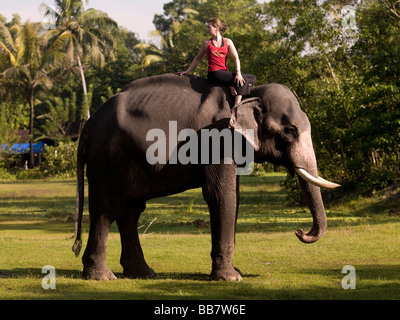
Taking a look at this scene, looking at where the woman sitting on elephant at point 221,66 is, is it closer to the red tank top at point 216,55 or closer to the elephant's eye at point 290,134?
the red tank top at point 216,55

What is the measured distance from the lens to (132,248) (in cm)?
950

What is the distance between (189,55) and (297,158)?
41249 millimetres

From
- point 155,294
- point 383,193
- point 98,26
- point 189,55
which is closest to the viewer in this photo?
point 155,294

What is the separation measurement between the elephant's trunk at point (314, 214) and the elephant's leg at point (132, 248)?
2.14 metres

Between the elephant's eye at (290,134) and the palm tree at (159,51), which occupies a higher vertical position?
the palm tree at (159,51)

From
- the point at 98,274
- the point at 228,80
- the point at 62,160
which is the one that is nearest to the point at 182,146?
the point at 228,80

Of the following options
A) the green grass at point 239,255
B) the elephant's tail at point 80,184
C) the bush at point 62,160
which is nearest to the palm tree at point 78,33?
the bush at point 62,160

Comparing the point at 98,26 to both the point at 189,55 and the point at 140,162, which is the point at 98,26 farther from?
the point at 140,162

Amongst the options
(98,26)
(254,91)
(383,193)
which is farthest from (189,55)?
(254,91)

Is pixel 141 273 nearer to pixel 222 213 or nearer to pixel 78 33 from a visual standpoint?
pixel 222 213

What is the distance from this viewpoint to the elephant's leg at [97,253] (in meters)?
9.23

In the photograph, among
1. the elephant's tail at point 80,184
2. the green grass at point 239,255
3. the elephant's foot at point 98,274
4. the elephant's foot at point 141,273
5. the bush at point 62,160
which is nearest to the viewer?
the green grass at point 239,255

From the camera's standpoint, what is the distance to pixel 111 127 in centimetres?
911

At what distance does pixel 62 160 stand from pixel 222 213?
39813 mm
